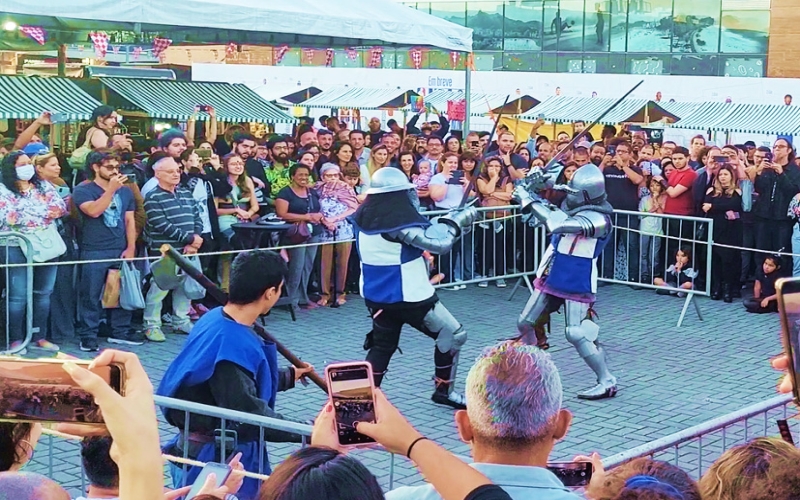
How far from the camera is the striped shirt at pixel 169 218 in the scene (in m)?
9.50

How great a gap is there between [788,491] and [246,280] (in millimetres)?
2320

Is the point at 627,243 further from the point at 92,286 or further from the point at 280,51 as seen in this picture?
the point at 280,51

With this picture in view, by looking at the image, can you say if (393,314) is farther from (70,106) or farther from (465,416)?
(70,106)

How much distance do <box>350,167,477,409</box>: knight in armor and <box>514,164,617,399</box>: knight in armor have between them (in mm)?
954

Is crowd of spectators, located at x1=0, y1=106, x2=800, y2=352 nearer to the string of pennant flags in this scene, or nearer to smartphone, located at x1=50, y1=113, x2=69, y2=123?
smartphone, located at x1=50, y1=113, x2=69, y2=123

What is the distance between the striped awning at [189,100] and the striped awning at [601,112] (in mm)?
8135

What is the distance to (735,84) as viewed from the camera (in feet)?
79.6

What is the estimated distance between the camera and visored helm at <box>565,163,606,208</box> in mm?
8305

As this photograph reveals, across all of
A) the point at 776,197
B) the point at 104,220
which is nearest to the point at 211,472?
the point at 104,220

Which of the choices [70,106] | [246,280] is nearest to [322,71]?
[70,106]

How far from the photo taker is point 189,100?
16078 millimetres

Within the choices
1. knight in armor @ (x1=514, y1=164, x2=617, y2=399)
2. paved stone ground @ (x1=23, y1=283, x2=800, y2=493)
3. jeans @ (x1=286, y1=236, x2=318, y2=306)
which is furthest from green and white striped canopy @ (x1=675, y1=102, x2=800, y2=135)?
knight in armor @ (x1=514, y1=164, x2=617, y2=399)

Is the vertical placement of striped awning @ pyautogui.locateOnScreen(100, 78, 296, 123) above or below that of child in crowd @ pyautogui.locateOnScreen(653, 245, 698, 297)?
above

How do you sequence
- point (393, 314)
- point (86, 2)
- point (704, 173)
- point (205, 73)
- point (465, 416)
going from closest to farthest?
1. point (465, 416)
2. point (393, 314)
3. point (86, 2)
4. point (704, 173)
5. point (205, 73)
